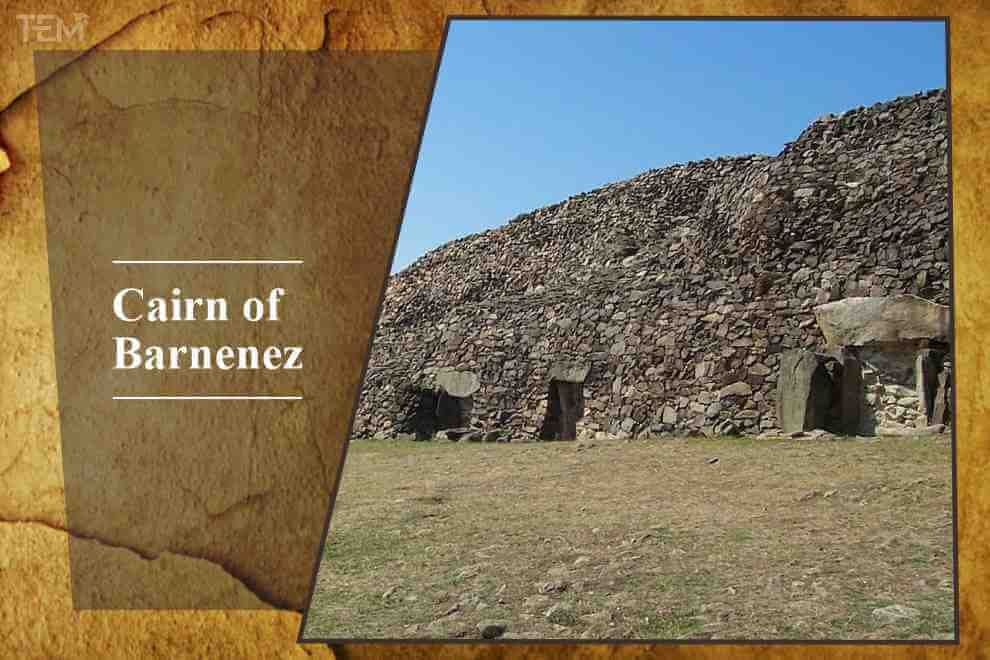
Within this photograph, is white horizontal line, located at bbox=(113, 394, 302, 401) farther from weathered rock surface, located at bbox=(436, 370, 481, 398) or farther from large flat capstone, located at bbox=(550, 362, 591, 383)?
weathered rock surface, located at bbox=(436, 370, 481, 398)

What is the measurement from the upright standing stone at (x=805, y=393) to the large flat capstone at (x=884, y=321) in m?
0.52

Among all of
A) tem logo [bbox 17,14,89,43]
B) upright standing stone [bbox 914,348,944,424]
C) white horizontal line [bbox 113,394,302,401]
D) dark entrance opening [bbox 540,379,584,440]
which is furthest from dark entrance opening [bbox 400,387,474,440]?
tem logo [bbox 17,14,89,43]

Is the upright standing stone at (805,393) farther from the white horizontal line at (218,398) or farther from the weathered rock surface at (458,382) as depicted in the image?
the white horizontal line at (218,398)

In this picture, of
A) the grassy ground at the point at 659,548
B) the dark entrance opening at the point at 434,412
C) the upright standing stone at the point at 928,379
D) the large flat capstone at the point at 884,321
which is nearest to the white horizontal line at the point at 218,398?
the grassy ground at the point at 659,548

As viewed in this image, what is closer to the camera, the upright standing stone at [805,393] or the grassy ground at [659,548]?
the grassy ground at [659,548]

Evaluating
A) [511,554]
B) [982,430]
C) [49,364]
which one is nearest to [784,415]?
[511,554]

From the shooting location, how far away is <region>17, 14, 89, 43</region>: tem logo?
279 centimetres

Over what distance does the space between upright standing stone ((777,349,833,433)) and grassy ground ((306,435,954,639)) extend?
28.0 inches

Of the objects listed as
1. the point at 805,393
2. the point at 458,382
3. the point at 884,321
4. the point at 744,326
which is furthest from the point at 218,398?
the point at 458,382

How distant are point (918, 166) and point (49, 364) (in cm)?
1151

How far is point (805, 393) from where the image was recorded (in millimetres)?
8852

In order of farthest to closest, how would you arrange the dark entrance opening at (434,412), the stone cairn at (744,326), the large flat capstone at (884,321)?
the dark entrance opening at (434,412) < the stone cairn at (744,326) < the large flat capstone at (884,321)

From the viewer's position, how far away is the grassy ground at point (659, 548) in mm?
3883

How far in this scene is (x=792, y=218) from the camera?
39.6 feet
